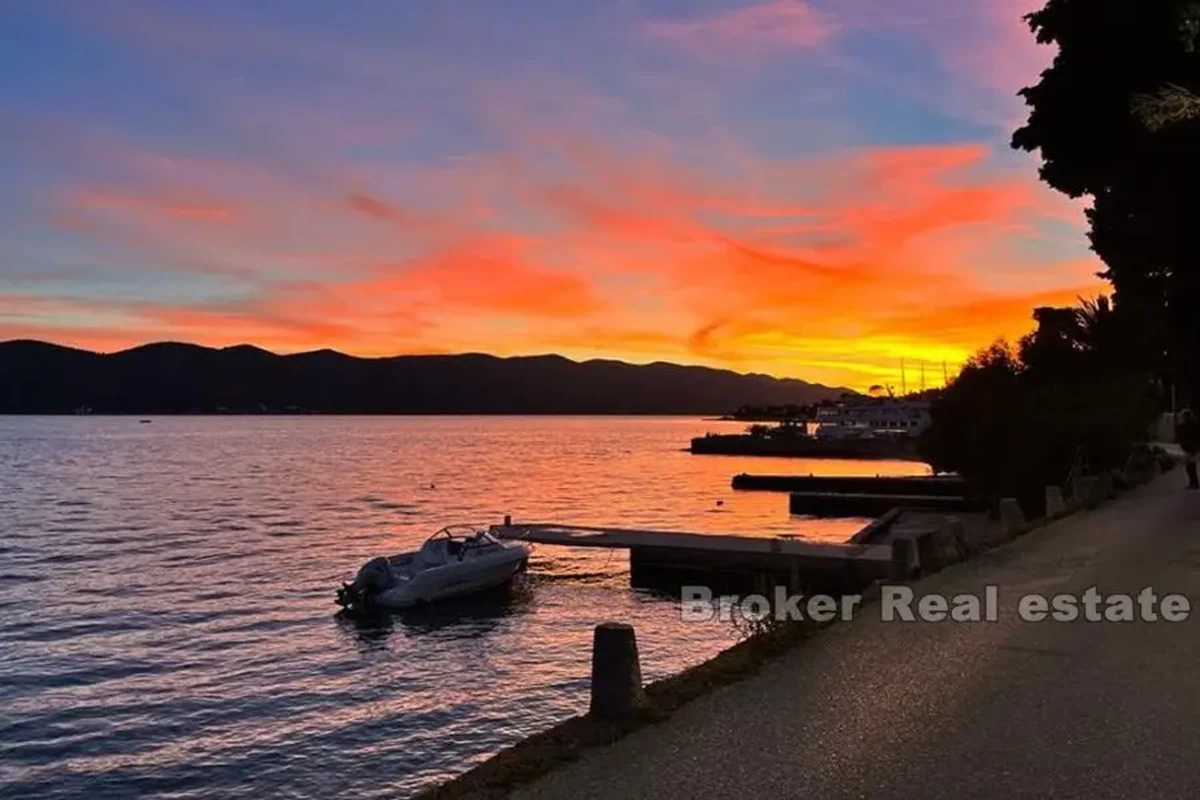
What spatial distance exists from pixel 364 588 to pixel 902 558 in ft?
56.0

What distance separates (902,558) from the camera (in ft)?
49.0

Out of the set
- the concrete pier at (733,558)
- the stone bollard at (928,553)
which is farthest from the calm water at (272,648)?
the stone bollard at (928,553)

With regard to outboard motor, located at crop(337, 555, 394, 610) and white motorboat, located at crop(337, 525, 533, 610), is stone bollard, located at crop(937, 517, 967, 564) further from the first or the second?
outboard motor, located at crop(337, 555, 394, 610)

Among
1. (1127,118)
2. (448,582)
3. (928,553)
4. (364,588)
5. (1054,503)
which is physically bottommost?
(448,582)

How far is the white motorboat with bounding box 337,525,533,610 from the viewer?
90.4 feet

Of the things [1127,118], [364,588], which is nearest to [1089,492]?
[1127,118]

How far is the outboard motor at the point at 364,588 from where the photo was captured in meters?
27.3

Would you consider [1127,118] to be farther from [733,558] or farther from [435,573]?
[435,573]

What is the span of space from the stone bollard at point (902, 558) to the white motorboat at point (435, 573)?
1637 centimetres

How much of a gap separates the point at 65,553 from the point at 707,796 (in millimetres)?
39740

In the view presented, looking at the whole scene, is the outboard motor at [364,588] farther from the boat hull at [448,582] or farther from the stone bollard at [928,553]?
the stone bollard at [928,553]

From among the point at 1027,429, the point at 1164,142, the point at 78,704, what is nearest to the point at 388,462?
the point at 1027,429

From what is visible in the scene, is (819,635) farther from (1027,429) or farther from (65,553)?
(65,553)

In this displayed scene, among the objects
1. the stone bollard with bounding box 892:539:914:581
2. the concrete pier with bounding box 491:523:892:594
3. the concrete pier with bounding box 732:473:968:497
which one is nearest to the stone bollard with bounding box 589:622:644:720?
the stone bollard with bounding box 892:539:914:581
